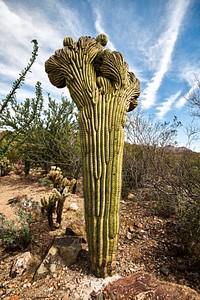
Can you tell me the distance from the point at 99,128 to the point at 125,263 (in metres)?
1.55

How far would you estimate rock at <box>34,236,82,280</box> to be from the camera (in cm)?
186

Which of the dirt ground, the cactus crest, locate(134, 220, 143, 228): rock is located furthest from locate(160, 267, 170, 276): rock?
the cactus crest

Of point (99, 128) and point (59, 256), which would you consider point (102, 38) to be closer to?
point (99, 128)

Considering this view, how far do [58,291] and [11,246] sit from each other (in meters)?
1.05

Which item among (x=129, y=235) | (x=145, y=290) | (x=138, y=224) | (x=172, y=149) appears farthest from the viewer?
(x=172, y=149)

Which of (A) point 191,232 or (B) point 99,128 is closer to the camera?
(B) point 99,128

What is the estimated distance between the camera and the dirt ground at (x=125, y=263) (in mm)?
1682

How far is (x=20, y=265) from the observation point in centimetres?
197

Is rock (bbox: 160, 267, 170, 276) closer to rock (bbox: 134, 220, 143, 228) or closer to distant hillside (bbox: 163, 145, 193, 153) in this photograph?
rock (bbox: 134, 220, 143, 228)

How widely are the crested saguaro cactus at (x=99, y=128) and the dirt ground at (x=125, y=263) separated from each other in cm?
22

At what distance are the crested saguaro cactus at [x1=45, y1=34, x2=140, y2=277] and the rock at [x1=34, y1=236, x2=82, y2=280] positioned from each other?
27cm

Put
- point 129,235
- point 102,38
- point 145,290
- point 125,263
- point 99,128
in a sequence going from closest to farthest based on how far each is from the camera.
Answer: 1. point 145,290
2. point 99,128
3. point 125,263
4. point 102,38
5. point 129,235

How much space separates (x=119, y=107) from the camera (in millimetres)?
1901

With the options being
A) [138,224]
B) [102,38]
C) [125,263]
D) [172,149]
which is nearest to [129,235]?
[138,224]
